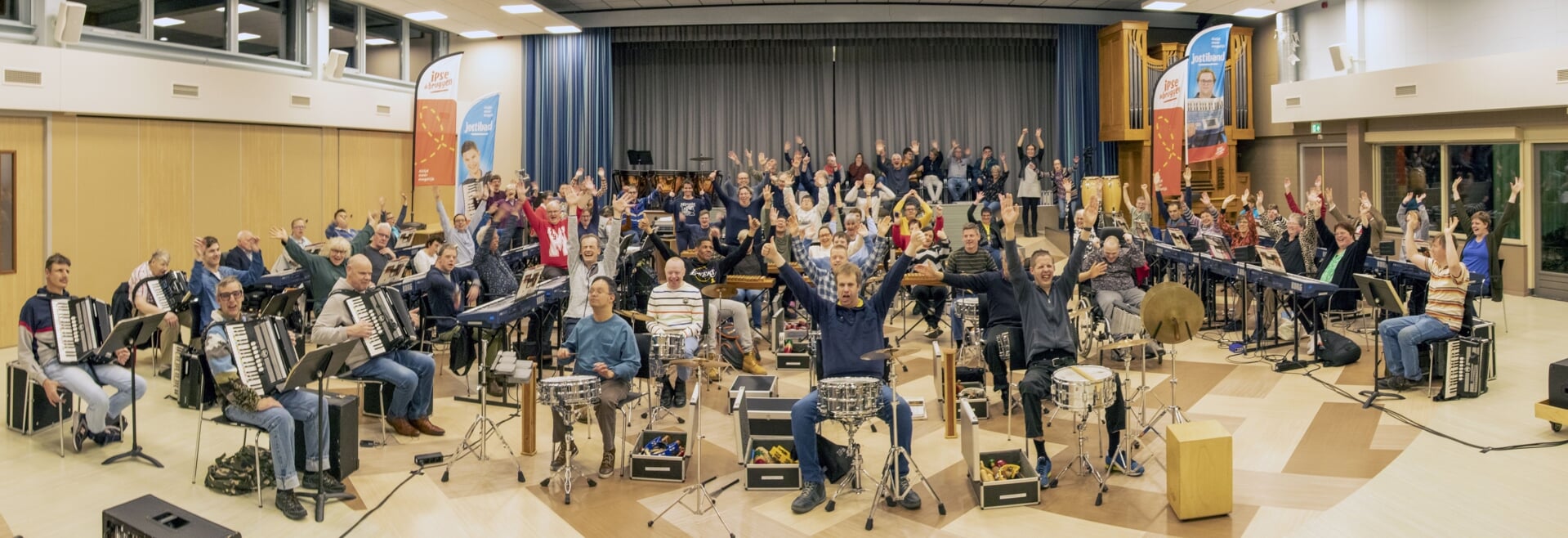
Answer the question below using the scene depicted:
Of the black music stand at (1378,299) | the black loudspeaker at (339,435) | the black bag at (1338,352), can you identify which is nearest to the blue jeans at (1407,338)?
the black music stand at (1378,299)

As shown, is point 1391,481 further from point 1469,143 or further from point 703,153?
point 703,153

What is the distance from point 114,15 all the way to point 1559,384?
47.8 feet

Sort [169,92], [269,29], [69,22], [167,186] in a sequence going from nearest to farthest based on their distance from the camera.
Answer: [69,22] < [169,92] < [167,186] < [269,29]

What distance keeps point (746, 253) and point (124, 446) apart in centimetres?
544

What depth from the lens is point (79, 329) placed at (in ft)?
24.9

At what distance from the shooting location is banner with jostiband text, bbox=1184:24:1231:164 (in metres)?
14.7

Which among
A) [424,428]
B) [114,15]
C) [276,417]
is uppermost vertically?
[114,15]

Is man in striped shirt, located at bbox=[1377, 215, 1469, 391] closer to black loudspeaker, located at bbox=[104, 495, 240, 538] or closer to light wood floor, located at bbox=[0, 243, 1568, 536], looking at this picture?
light wood floor, located at bbox=[0, 243, 1568, 536]

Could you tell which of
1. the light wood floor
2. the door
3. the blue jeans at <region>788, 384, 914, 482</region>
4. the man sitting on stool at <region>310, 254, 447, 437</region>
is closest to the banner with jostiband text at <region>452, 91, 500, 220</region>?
the light wood floor

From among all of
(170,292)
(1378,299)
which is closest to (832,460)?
(1378,299)

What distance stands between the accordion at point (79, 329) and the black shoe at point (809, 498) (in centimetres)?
487

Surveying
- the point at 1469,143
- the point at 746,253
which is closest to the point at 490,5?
the point at 746,253

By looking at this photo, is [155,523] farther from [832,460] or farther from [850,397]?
[832,460]

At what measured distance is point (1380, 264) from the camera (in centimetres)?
1059
